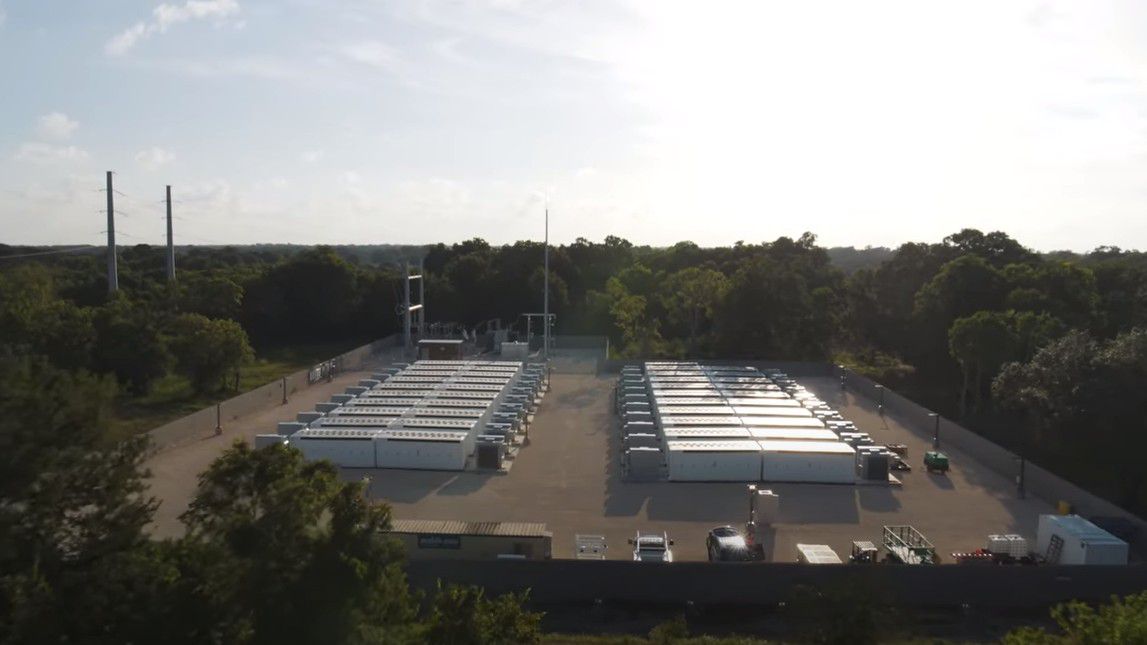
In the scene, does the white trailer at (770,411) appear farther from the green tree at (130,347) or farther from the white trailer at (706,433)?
the green tree at (130,347)

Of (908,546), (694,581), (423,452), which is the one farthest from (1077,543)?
(423,452)

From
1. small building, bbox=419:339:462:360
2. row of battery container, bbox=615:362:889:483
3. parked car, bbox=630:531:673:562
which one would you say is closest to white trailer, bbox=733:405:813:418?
row of battery container, bbox=615:362:889:483

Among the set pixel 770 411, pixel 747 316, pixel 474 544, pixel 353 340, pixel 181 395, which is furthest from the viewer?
pixel 353 340

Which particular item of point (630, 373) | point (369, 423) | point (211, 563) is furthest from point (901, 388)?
point (211, 563)

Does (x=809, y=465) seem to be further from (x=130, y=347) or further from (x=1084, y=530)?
(x=130, y=347)

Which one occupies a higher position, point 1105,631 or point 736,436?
point 1105,631

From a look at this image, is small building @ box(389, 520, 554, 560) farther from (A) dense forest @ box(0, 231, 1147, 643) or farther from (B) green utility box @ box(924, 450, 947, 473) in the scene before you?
(B) green utility box @ box(924, 450, 947, 473)
